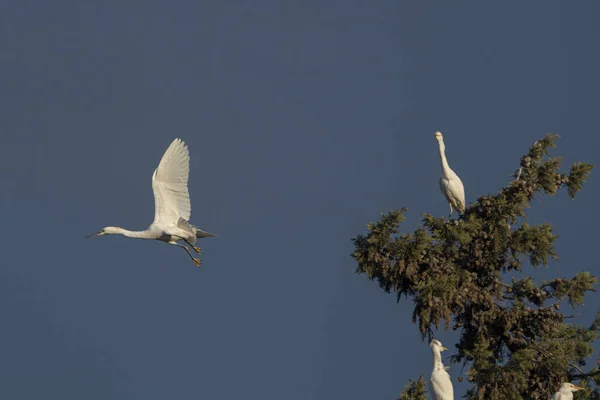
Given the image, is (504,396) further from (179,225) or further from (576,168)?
(179,225)

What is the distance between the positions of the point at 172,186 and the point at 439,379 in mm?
7386

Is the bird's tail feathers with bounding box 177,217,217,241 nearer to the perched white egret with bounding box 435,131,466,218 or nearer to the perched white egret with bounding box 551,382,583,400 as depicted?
the perched white egret with bounding box 435,131,466,218

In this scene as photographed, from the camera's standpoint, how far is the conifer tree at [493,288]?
15.9 m

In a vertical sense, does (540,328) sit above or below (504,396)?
above

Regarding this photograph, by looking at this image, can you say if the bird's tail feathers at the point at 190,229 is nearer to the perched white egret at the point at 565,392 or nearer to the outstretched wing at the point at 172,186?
the outstretched wing at the point at 172,186

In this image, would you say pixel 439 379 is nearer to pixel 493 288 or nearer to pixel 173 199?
pixel 493 288

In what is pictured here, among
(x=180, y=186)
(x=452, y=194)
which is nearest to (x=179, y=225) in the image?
(x=180, y=186)

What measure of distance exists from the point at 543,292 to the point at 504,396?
170cm

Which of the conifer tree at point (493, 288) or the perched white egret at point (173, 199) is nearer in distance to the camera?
the conifer tree at point (493, 288)

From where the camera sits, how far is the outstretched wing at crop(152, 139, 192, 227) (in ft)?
75.5

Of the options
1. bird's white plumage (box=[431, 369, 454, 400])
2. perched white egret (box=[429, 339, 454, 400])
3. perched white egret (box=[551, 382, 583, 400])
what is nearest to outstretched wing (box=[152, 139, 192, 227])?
perched white egret (box=[429, 339, 454, 400])

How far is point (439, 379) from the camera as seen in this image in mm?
17734

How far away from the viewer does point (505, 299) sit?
55.1ft

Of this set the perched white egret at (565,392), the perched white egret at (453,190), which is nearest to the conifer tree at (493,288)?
the perched white egret at (565,392)
